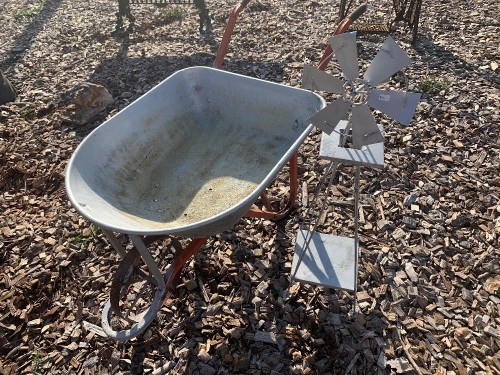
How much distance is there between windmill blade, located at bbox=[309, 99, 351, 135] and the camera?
188 centimetres

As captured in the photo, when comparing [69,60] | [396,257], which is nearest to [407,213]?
[396,257]

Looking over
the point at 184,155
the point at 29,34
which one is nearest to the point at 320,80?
the point at 184,155

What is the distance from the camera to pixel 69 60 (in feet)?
18.9

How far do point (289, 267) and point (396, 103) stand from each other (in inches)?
63.7

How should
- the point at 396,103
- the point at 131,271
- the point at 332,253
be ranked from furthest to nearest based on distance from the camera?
the point at 332,253, the point at 131,271, the point at 396,103

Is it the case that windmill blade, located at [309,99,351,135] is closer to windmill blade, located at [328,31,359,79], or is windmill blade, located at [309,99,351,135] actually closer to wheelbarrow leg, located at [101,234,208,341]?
windmill blade, located at [328,31,359,79]

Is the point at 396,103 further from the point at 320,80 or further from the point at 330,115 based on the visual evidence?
the point at 320,80

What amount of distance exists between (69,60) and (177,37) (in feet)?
5.79

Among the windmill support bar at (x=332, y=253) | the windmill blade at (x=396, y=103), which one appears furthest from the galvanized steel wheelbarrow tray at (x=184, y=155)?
the windmill blade at (x=396, y=103)

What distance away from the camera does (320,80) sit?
2020mm

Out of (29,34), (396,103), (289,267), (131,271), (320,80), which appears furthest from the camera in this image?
(29,34)

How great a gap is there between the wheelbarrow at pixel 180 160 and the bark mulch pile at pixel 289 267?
30 centimetres

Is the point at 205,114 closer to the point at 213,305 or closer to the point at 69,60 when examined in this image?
the point at 213,305

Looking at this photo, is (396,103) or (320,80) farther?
(320,80)
